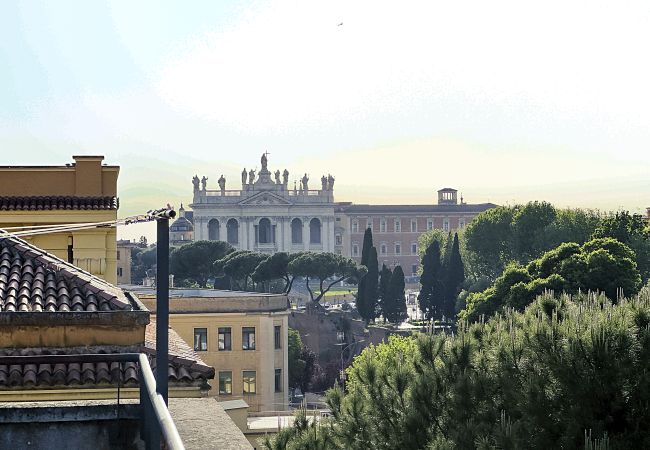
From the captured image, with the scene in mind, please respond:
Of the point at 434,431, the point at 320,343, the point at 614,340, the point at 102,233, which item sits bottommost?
the point at 320,343

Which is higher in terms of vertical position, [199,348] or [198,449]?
[198,449]

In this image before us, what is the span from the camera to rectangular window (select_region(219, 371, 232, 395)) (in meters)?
38.3

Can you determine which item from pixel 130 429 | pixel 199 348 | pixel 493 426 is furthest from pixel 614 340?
pixel 199 348

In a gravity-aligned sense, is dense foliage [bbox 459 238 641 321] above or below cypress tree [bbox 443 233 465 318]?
above

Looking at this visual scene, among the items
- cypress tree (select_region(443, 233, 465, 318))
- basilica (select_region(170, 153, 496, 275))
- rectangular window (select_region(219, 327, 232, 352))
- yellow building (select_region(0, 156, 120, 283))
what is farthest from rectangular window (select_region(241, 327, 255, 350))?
basilica (select_region(170, 153, 496, 275))

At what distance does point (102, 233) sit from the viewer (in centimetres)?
1473

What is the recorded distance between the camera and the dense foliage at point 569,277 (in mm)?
37531

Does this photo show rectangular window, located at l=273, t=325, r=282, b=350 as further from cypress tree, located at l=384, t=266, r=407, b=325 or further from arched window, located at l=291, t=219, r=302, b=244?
arched window, located at l=291, t=219, r=302, b=244

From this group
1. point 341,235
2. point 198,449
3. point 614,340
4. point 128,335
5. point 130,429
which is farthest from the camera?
point 341,235

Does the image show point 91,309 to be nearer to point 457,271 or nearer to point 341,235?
point 457,271

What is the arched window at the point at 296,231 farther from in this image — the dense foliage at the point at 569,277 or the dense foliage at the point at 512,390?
the dense foliage at the point at 512,390

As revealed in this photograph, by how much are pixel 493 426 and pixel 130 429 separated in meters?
8.69

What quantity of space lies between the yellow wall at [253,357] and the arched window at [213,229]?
79.5 meters

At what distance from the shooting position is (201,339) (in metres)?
36.8
